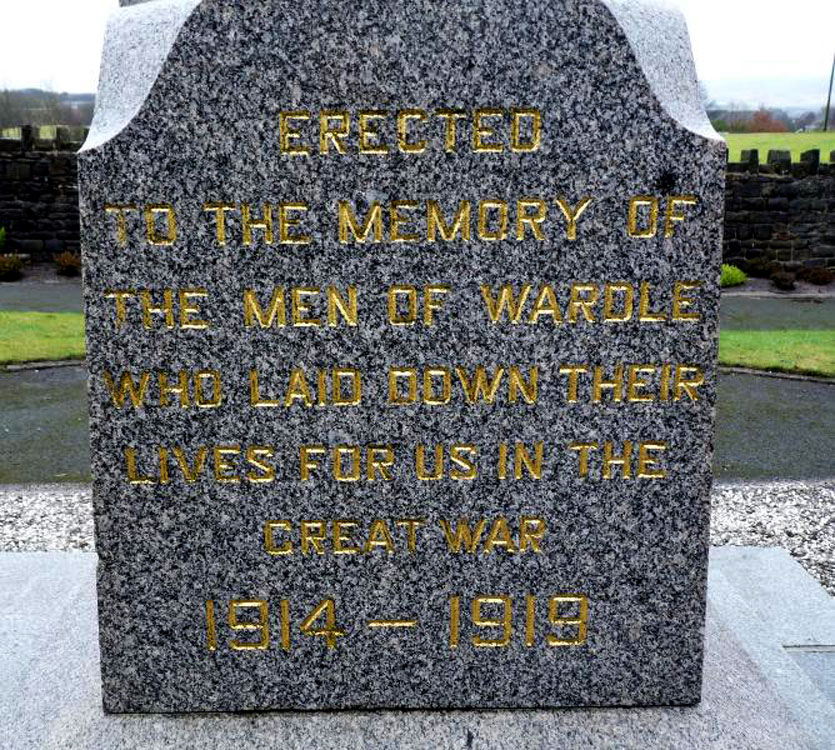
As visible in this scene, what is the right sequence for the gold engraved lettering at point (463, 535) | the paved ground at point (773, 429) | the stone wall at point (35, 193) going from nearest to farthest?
the gold engraved lettering at point (463, 535), the paved ground at point (773, 429), the stone wall at point (35, 193)

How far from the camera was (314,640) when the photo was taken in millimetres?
3125

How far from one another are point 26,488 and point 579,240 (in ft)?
17.6

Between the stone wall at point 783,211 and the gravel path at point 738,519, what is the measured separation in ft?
48.9

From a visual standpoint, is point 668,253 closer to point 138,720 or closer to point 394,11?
point 394,11

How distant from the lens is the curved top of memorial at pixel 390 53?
2.73 m

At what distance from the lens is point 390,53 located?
2.76 metres

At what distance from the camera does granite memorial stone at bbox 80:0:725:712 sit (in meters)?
2.77

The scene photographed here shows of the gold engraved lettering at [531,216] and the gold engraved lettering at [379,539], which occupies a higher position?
the gold engraved lettering at [531,216]

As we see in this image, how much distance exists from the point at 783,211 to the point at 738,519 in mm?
16385

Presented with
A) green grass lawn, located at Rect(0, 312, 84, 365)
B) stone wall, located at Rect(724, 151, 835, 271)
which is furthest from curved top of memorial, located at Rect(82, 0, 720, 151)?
stone wall, located at Rect(724, 151, 835, 271)

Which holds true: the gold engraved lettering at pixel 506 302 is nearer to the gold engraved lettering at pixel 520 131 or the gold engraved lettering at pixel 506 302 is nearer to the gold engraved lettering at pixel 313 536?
the gold engraved lettering at pixel 520 131

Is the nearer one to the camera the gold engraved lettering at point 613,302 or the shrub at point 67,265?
the gold engraved lettering at point 613,302

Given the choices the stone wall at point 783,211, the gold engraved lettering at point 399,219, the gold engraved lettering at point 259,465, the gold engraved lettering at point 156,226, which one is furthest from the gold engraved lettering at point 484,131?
the stone wall at point 783,211

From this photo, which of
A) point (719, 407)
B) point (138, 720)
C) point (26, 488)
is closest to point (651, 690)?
point (138, 720)
